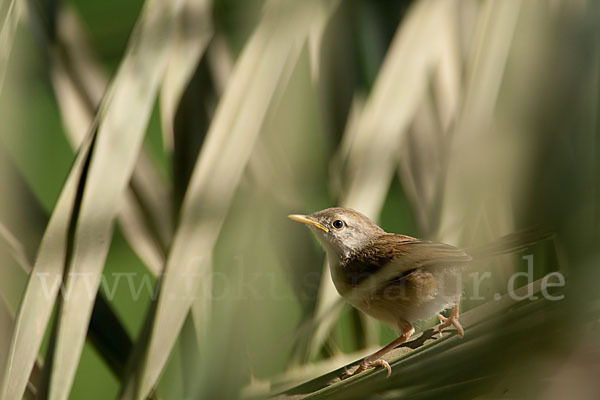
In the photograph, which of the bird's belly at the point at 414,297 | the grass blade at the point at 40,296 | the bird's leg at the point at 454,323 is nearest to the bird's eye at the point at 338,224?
the bird's belly at the point at 414,297

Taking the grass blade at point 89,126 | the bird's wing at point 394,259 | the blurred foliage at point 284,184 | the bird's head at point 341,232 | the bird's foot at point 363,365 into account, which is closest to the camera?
the blurred foliage at point 284,184

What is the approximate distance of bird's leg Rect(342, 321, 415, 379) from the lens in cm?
80

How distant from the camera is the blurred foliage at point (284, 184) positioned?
556 millimetres

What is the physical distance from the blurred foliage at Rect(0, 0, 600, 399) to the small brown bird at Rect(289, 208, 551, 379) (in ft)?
0.19

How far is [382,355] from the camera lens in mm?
1033

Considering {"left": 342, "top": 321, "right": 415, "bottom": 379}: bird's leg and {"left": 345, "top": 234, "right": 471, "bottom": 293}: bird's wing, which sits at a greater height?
{"left": 345, "top": 234, "right": 471, "bottom": 293}: bird's wing

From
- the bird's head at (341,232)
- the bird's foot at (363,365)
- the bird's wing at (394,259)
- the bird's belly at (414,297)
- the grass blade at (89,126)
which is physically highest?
the grass blade at (89,126)

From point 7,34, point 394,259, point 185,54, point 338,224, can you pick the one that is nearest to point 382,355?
point 394,259

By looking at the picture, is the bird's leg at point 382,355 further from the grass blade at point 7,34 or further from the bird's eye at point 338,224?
the grass blade at point 7,34

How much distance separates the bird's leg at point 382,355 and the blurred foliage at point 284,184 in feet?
0.13

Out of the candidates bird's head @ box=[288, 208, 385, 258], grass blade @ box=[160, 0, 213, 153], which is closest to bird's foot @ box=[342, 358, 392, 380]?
bird's head @ box=[288, 208, 385, 258]

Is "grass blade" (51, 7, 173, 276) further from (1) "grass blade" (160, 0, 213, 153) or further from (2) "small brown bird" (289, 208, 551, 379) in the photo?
(2) "small brown bird" (289, 208, 551, 379)

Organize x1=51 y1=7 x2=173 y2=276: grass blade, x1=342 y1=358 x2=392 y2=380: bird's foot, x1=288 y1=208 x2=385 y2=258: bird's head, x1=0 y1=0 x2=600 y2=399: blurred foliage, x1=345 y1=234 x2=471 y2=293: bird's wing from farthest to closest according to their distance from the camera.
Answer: x1=288 y1=208 x2=385 y2=258: bird's head → x1=51 y1=7 x2=173 y2=276: grass blade → x1=345 y1=234 x2=471 y2=293: bird's wing → x1=342 y1=358 x2=392 y2=380: bird's foot → x1=0 y1=0 x2=600 y2=399: blurred foliage

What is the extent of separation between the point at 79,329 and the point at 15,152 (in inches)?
26.5
